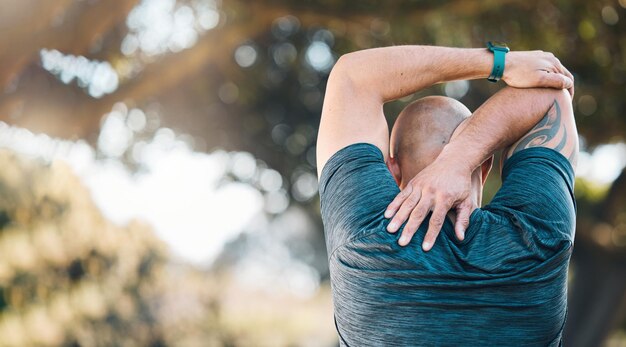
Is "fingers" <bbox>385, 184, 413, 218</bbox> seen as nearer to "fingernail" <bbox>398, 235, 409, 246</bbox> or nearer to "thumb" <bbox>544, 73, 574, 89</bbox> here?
"fingernail" <bbox>398, 235, 409, 246</bbox>

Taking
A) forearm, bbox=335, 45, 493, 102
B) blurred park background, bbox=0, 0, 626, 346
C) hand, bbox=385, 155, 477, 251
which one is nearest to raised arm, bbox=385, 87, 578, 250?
hand, bbox=385, 155, 477, 251

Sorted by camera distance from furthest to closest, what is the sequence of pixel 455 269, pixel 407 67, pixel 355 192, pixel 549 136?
pixel 407 67 → pixel 549 136 → pixel 355 192 → pixel 455 269

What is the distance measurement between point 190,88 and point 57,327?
Result: 377 cm

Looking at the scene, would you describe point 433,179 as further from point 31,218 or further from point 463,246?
point 31,218

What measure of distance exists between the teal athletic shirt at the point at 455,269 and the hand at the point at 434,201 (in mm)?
21

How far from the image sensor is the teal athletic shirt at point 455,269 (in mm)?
1954

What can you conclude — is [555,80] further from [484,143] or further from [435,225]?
[435,225]

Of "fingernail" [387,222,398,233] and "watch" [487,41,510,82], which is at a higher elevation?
"watch" [487,41,510,82]

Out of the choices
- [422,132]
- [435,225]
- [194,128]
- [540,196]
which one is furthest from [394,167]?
[194,128]

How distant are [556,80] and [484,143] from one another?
0.33 m

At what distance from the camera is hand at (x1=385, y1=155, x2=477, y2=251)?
2020 mm

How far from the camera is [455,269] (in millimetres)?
1961

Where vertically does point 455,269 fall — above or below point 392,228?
below

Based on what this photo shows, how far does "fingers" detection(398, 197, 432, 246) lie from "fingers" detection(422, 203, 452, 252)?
0.02 meters
